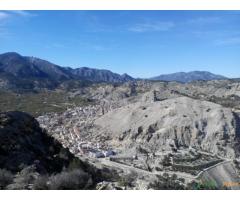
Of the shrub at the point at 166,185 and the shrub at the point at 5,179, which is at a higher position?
the shrub at the point at 5,179

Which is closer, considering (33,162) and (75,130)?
(33,162)

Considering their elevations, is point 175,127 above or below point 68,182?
below

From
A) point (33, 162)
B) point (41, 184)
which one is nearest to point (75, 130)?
point (33, 162)

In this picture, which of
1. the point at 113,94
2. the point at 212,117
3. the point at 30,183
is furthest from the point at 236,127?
the point at 113,94

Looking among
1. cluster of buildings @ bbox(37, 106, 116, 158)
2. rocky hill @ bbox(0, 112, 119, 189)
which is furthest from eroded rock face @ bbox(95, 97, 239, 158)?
rocky hill @ bbox(0, 112, 119, 189)

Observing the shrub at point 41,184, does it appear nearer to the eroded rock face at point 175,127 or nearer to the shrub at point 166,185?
the shrub at point 166,185

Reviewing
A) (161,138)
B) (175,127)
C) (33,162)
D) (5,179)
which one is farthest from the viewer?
(175,127)

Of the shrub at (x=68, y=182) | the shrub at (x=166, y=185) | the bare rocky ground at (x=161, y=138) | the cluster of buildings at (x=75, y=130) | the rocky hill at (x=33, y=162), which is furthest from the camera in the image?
the cluster of buildings at (x=75, y=130)

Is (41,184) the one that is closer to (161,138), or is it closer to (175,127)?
(161,138)

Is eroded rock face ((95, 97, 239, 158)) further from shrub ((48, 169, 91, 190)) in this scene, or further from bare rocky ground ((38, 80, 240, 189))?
shrub ((48, 169, 91, 190))

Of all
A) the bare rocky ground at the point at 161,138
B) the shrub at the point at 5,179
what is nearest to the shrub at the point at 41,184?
the shrub at the point at 5,179
